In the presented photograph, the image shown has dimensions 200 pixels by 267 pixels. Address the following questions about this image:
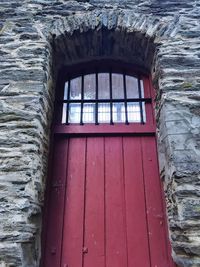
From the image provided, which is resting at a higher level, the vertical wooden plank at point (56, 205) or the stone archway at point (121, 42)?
the stone archway at point (121, 42)

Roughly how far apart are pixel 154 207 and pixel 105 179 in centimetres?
48

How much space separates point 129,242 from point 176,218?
482mm

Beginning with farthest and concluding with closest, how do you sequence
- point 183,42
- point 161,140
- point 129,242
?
1. point 183,42
2. point 161,140
3. point 129,242

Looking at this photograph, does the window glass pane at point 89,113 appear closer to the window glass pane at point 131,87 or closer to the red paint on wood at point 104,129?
the red paint on wood at point 104,129

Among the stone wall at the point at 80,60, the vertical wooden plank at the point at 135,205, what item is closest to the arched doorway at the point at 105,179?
the vertical wooden plank at the point at 135,205

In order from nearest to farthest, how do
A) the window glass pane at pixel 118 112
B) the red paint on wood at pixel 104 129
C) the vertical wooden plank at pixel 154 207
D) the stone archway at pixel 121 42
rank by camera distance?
the vertical wooden plank at pixel 154 207, the stone archway at pixel 121 42, the red paint on wood at pixel 104 129, the window glass pane at pixel 118 112

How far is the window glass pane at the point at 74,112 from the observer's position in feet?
8.89

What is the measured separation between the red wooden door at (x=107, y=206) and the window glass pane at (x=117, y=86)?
509 mm

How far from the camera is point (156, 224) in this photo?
2223 millimetres

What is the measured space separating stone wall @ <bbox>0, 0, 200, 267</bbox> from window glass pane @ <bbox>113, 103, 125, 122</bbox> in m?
0.36

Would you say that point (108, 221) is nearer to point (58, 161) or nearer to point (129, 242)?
point (129, 242)

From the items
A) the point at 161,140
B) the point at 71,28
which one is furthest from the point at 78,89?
the point at 161,140

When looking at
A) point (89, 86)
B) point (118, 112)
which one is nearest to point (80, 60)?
point (89, 86)

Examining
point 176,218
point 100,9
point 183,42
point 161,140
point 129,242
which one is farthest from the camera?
point 100,9
